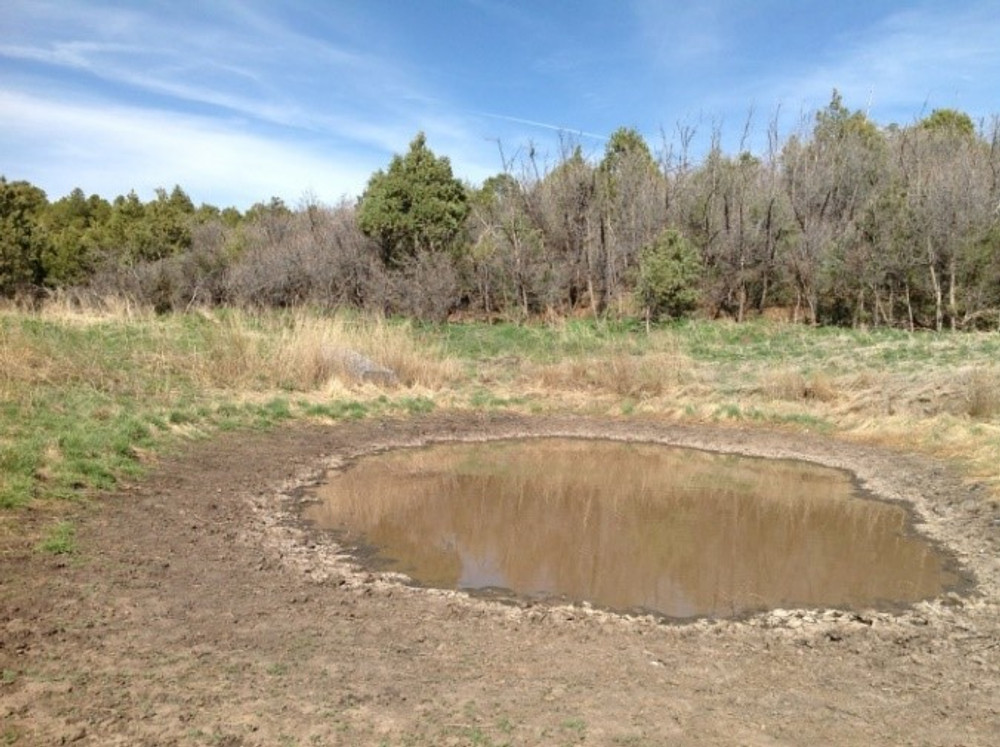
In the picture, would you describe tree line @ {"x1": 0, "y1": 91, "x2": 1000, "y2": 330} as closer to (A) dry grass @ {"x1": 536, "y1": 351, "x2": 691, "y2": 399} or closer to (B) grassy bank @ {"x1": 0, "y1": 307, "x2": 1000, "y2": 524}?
(B) grassy bank @ {"x1": 0, "y1": 307, "x2": 1000, "y2": 524}

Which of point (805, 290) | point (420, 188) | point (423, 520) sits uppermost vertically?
point (420, 188)

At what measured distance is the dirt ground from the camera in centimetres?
395

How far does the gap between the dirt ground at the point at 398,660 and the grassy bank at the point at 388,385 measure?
223 centimetres

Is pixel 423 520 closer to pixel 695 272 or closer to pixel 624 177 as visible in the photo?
pixel 695 272

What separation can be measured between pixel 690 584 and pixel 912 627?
5.56 ft

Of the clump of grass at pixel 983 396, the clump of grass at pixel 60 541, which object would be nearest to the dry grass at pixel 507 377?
the clump of grass at pixel 983 396

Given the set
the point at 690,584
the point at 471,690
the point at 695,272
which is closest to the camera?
the point at 471,690

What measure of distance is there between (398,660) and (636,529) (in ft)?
13.7

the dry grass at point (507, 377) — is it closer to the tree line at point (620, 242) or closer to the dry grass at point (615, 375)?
the dry grass at point (615, 375)

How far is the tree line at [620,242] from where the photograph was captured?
26.5 meters

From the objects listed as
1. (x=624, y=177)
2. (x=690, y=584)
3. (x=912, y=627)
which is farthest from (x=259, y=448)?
(x=624, y=177)

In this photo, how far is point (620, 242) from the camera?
33438 mm

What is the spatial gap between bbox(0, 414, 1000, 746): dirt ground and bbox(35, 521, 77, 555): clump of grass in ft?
0.37

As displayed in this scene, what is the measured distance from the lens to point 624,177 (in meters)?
35.2
